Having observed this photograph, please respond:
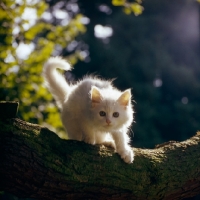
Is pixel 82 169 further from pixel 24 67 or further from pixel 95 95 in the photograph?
pixel 24 67

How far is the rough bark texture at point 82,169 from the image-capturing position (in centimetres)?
272

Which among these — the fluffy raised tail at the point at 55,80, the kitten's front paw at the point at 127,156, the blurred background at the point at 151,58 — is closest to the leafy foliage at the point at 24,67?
the fluffy raised tail at the point at 55,80

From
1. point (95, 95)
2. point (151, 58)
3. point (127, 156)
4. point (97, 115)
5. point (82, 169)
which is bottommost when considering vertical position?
point (82, 169)

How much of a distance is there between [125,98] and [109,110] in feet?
0.74

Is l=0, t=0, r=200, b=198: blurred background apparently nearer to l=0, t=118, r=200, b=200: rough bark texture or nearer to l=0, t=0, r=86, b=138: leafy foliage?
l=0, t=0, r=86, b=138: leafy foliage

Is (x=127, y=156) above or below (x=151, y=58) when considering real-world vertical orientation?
below

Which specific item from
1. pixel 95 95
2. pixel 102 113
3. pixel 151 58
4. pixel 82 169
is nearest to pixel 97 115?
pixel 102 113

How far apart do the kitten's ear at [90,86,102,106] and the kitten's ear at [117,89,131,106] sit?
0.20m

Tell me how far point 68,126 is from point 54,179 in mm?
1025

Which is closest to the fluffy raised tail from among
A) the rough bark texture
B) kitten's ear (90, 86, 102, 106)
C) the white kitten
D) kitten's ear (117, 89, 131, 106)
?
the white kitten

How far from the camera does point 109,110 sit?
11.6ft

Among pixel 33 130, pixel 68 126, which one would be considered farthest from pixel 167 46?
pixel 33 130

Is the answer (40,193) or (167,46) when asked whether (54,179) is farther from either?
(167,46)

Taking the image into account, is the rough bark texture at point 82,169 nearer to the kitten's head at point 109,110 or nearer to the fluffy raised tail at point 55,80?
the kitten's head at point 109,110
